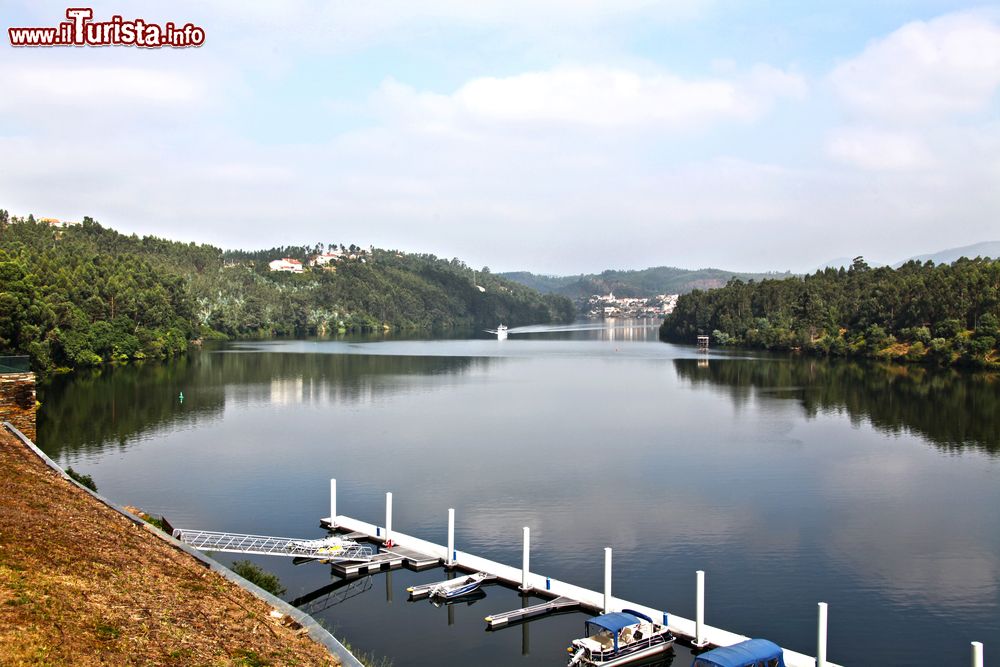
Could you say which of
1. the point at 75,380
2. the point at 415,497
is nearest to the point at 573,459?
the point at 415,497

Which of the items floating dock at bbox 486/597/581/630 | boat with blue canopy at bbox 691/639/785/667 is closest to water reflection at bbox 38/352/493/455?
floating dock at bbox 486/597/581/630

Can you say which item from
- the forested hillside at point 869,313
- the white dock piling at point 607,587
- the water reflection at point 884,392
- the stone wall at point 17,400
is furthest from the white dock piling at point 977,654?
the forested hillside at point 869,313

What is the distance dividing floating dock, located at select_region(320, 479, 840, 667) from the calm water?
0.54m

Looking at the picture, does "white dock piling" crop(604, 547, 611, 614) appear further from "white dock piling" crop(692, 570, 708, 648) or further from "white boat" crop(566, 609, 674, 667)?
"white dock piling" crop(692, 570, 708, 648)

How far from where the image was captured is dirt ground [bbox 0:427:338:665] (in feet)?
36.4

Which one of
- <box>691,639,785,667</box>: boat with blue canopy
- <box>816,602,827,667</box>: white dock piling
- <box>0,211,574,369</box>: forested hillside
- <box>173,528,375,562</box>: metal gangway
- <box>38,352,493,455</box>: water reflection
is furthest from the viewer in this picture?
<box>0,211,574,369</box>: forested hillside

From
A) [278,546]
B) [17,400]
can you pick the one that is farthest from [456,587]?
[17,400]

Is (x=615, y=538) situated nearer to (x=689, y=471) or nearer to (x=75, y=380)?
(x=689, y=471)

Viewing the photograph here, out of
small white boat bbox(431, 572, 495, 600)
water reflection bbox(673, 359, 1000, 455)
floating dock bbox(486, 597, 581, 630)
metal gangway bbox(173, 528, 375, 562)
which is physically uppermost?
water reflection bbox(673, 359, 1000, 455)

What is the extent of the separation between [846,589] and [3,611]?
71.6 feet

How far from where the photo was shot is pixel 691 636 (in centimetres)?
2048

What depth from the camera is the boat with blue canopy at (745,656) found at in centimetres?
1753

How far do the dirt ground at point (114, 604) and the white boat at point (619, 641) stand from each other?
8.26 meters

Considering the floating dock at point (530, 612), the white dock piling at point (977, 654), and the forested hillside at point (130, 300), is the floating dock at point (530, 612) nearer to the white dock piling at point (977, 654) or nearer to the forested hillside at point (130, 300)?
the white dock piling at point (977, 654)
